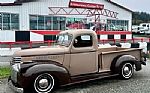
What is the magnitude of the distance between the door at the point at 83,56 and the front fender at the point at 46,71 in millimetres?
424

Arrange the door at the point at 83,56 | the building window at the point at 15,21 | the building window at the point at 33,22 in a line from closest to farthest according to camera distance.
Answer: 1. the door at the point at 83,56
2. the building window at the point at 15,21
3. the building window at the point at 33,22

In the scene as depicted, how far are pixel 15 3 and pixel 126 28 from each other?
16031 mm

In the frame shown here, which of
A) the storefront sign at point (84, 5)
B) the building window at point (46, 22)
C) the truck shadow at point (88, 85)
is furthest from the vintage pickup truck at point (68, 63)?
the storefront sign at point (84, 5)

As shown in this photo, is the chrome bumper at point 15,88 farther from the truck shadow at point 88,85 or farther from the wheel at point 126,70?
the wheel at point 126,70

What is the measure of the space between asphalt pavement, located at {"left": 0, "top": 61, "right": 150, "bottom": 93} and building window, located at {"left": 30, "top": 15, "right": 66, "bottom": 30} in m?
20.8

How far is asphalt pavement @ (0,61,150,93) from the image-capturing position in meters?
8.19

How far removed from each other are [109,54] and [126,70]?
0.82m

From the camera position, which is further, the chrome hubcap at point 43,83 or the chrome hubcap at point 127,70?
the chrome hubcap at point 127,70

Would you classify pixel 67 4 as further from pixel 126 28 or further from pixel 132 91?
pixel 132 91

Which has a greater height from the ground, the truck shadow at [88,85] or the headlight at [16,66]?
the headlight at [16,66]

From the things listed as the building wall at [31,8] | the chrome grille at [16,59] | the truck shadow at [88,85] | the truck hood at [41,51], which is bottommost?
the truck shadow at [88,85]

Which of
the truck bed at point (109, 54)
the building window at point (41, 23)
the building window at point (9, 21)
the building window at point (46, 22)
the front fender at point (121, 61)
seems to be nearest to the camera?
the truck bed at point (109, 54)

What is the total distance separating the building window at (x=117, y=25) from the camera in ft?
119

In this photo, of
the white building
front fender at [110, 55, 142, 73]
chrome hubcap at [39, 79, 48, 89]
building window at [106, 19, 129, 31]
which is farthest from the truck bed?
building window at [106, 19, 129, 31]
